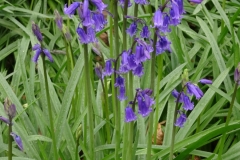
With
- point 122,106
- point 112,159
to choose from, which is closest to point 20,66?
point 122,106

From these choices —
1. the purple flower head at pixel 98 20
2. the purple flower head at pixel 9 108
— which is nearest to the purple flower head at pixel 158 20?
the purple flower head at pixel 98 20

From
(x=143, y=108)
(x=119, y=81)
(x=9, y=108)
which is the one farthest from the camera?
(x=119, y=81)

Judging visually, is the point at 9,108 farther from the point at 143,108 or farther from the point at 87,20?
the point at 143,108

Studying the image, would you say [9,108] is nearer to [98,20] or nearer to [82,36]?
[82,36]

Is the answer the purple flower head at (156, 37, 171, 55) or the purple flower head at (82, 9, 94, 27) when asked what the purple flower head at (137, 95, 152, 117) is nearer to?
the purple flower head at (156, 37, 171, 55)

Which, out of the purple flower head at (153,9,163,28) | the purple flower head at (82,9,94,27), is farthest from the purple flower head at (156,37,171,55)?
the purple flower head at (82,9,94,27)

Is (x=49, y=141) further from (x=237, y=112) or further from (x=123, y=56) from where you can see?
(x=237, y=112)

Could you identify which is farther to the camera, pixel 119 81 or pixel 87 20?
pixel 119 81

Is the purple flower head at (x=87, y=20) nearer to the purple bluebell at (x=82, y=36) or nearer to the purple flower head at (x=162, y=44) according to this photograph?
the purple bluebell at (x=82, y=36)

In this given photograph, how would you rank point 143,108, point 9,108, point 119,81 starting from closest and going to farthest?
1. point 9,108
2. point 143,108
3. point 119,81

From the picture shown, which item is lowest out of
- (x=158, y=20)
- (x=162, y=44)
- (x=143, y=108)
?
(x=143, y=108)

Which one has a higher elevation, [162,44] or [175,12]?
[175,12]

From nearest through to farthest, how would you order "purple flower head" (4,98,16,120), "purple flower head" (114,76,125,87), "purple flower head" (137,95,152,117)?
"purple flower head" (4,98,16,120), "purple flower head" (137,95,152,117), "purple flower head" (114,76,125,87)

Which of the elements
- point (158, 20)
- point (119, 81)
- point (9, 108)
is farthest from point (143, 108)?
point (9, 108)
